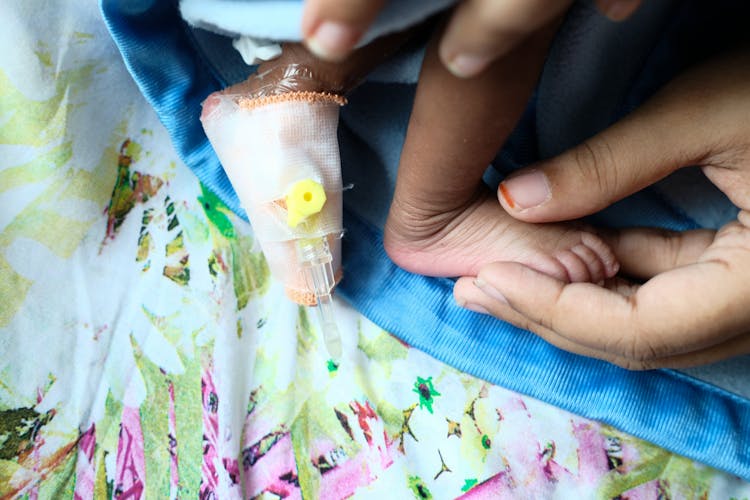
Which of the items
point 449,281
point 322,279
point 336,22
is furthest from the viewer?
point 449,281

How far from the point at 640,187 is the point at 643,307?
0.13 metres

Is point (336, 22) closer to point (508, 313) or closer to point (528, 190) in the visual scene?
point (528, 190)

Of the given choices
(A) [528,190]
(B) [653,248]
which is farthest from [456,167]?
(B) [653,248]

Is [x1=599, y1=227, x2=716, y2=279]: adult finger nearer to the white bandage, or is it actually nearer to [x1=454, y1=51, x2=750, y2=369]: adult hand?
[x1=454, y1=51, x2=750, y2=369]: adult hand

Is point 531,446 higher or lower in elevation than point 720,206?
lower

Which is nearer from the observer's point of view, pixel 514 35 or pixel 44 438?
→ pixel 514 35

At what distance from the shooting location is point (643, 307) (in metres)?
0.70

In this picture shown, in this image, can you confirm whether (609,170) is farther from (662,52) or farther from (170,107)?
(170,107)

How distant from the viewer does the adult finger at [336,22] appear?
17.6 inches

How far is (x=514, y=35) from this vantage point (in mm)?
471

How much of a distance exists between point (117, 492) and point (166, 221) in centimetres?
35

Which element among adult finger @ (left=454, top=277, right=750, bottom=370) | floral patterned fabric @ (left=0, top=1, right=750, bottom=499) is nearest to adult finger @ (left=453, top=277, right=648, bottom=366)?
adult finger @ (left=454, top=277, right=750, bottom=370)

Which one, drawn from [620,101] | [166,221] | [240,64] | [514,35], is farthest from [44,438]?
[620,101]

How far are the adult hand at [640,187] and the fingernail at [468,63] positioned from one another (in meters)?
0.24
